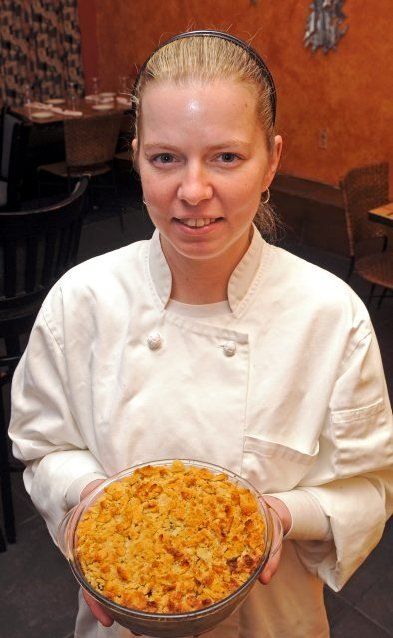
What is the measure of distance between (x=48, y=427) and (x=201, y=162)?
56 cm

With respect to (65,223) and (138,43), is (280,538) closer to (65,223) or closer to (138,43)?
(65,223)

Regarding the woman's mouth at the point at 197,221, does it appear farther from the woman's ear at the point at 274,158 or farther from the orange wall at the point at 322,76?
the orange wall at the point at 322,76

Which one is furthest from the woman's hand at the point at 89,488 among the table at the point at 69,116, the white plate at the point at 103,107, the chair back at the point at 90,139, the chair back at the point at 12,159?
the white plate at the point at 103,107

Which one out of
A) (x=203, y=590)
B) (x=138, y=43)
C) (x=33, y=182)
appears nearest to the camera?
(x=203, y=590)

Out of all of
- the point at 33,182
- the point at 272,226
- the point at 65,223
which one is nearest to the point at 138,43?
the point at 33,182

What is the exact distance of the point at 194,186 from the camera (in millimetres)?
870

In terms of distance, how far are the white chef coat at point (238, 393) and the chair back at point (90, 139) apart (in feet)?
13.6

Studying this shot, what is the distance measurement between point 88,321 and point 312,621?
73cm

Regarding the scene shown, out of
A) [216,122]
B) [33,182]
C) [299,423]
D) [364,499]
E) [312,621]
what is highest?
[216,122]

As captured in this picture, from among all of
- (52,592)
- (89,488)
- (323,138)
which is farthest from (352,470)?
(323,138)

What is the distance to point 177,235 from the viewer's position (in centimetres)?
93

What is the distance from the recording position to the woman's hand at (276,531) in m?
0.87

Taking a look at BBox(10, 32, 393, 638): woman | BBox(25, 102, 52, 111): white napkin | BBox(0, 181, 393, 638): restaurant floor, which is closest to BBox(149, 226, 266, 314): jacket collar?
BBox(10, 32, 393, 638): woman

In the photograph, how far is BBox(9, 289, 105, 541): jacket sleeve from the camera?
3.57 feet
